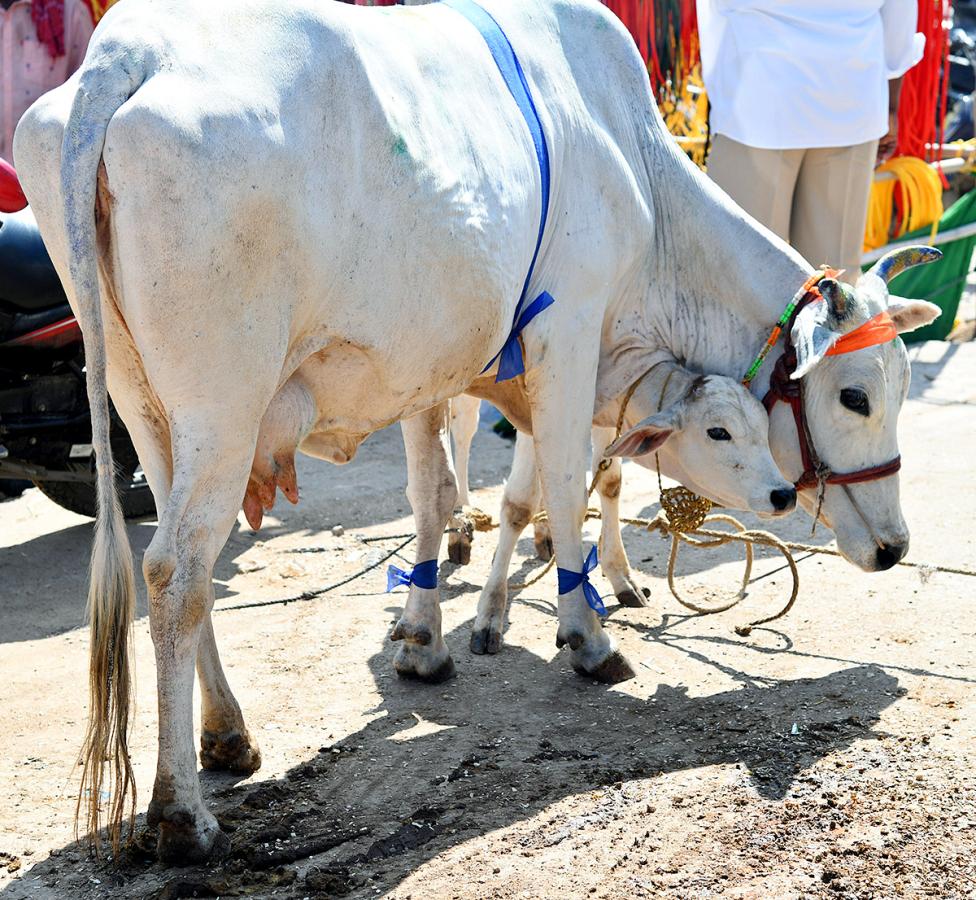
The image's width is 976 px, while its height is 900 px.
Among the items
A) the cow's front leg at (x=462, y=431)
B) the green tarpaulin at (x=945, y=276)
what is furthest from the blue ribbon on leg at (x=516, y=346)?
the green tarpaulin at (x=945, y=276)

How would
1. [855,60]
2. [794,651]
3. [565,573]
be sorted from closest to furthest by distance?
[565,573]
[794,651]
[855,60]

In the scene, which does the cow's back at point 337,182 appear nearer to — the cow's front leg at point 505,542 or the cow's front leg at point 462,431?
the cow's front leg at point 505,542

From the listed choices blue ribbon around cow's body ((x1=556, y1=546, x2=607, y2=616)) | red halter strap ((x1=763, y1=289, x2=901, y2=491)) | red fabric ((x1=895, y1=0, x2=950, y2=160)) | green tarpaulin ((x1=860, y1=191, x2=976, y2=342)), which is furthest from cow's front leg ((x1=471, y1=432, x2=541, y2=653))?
green tarpaulin ((x1=860, y1=191, x2=976, y2=342))

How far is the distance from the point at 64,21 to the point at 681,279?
4.26 meters

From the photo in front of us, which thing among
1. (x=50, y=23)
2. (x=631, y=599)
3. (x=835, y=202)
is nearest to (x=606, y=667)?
(x=631, y=599)

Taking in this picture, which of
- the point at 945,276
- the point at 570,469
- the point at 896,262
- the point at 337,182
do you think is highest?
the point at 337,182

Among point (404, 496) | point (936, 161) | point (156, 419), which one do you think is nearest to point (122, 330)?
point (156, 419)

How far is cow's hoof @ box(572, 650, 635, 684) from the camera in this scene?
14.6ft

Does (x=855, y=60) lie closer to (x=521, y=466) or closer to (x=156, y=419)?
(x=521, y=466)

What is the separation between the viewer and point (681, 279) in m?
4.63

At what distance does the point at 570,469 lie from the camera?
433 cm

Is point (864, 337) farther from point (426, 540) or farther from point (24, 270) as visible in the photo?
point (24, 270)

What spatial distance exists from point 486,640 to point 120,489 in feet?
6.61

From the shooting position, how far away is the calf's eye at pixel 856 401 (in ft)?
14.6
